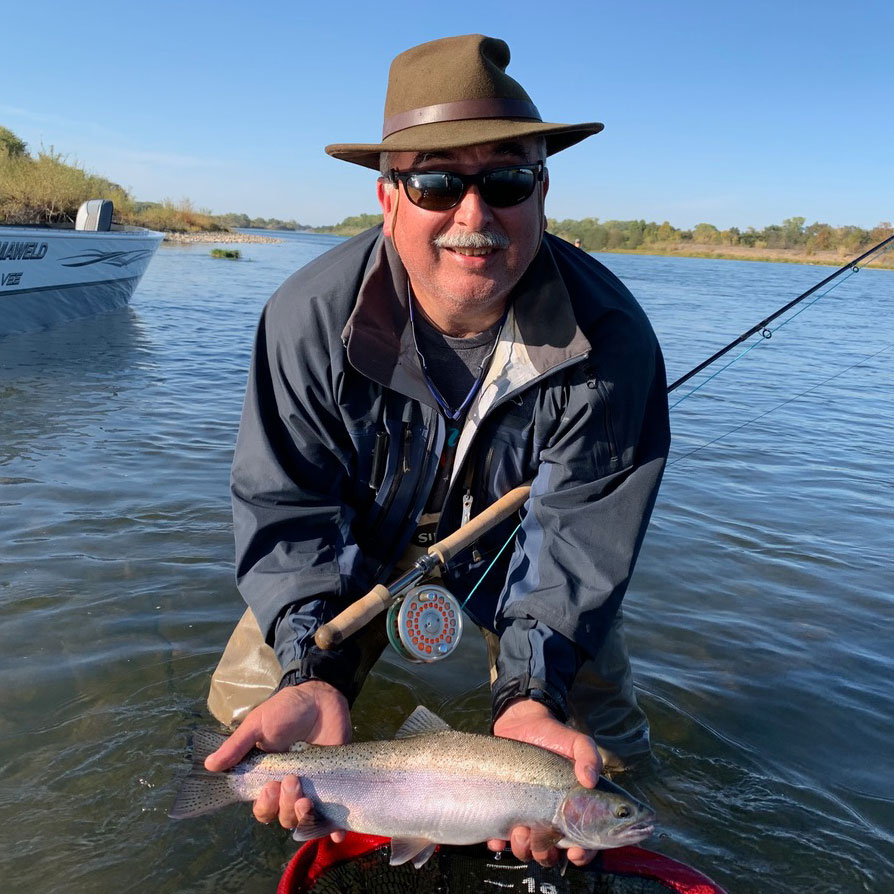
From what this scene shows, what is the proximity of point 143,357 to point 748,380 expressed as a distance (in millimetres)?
10759

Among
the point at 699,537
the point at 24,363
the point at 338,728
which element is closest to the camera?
the point at 338,728

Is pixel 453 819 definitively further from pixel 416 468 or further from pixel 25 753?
pixel 25 753

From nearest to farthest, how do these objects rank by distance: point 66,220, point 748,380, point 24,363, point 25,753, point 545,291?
point 545,291 < point 25,753 < point 24,363 < point 748,380 < point 66,220

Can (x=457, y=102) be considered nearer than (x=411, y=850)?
No

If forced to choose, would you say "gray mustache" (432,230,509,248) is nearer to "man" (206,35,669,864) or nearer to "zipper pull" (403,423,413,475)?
"man" (206,35,669,864)

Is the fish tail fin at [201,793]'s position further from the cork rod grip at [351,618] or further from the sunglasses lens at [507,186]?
the sunglasses lens at [507,186]

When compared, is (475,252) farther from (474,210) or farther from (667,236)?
(667,236)

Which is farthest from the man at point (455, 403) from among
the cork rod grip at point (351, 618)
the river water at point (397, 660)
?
the river water at point (397, 660)

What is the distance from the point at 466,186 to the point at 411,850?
2299 mm

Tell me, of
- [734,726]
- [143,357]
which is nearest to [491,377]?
[734,726]

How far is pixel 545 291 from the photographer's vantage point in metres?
3.32

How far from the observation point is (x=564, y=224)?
13600 centimetres

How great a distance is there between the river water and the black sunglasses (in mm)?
2540

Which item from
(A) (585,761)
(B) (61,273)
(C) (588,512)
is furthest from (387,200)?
(B) (61,273)
